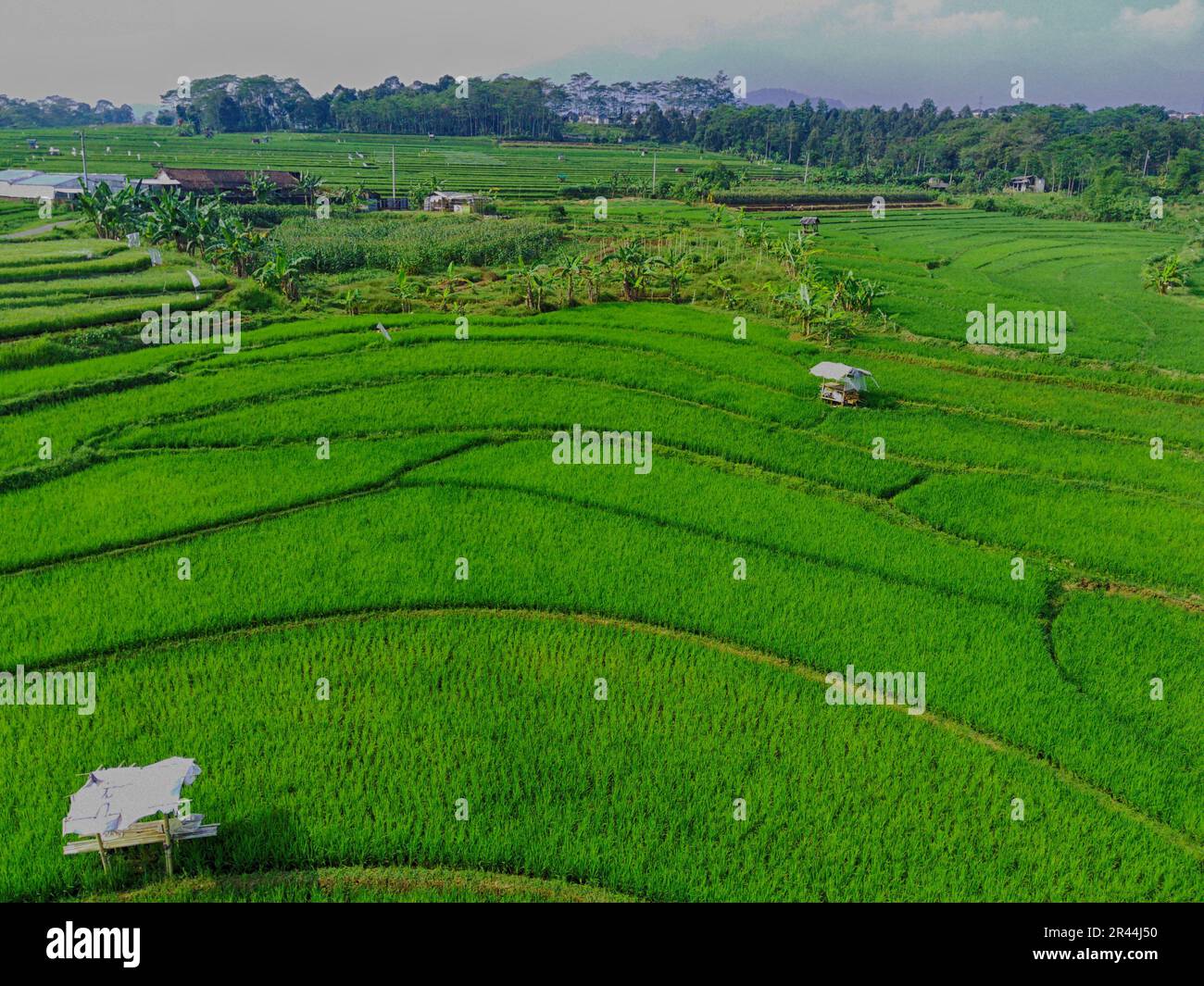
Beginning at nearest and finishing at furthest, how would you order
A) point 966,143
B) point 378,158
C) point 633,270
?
point 633,270 < point 378,158 < point 966,143

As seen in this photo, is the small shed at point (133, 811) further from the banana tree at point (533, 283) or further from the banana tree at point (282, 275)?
the banana tree at point (282, 275)

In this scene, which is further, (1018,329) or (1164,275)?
(1164,275)

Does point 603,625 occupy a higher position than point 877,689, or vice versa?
point 603,625

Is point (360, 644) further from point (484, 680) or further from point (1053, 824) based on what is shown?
point (1053, 824)

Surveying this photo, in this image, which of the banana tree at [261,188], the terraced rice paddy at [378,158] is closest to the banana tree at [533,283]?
the banana tree at [261,188]

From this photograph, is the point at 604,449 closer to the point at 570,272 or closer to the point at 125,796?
the point at 125,796

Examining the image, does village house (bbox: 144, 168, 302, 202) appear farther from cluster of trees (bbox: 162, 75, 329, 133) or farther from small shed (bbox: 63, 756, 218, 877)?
cluster of trees (bbox: 162, 75, 329, 133)
